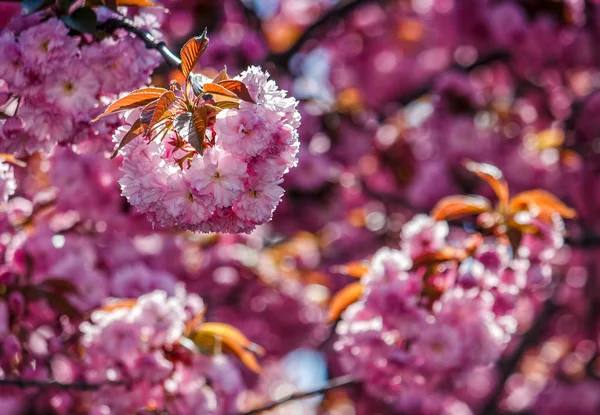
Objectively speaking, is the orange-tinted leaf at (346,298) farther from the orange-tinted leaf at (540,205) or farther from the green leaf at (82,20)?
the green leaf at (82,20)

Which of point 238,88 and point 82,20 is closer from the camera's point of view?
point 238,88

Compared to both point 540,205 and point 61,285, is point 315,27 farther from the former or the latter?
point 61,285

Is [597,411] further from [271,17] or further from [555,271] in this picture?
[271,17]

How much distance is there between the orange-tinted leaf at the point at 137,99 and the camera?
4.74 feet

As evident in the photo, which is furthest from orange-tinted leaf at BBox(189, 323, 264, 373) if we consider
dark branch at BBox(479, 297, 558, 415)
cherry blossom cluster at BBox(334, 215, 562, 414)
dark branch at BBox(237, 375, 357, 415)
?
dark branch at BBox(479, 297, 558, 415)

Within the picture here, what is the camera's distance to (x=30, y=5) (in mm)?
1722

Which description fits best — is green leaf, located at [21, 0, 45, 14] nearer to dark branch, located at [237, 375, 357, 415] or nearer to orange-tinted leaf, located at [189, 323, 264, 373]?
orange-tinted leaf, located at [189, 323, 264, 373]

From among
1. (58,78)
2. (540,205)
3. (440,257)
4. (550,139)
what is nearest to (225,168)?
(58,78)

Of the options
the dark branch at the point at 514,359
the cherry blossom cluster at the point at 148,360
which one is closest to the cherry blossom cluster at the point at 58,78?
the cherry blossom cluster at the point at 148,360

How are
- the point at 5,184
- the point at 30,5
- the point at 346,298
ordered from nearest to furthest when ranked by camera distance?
the point at 30,5
the point at 5,184
the point at 346,298

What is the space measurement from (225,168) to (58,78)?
520mm

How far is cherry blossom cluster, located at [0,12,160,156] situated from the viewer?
1.71m

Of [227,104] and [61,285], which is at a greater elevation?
[227,104]

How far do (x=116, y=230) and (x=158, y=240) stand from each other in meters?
0.52
